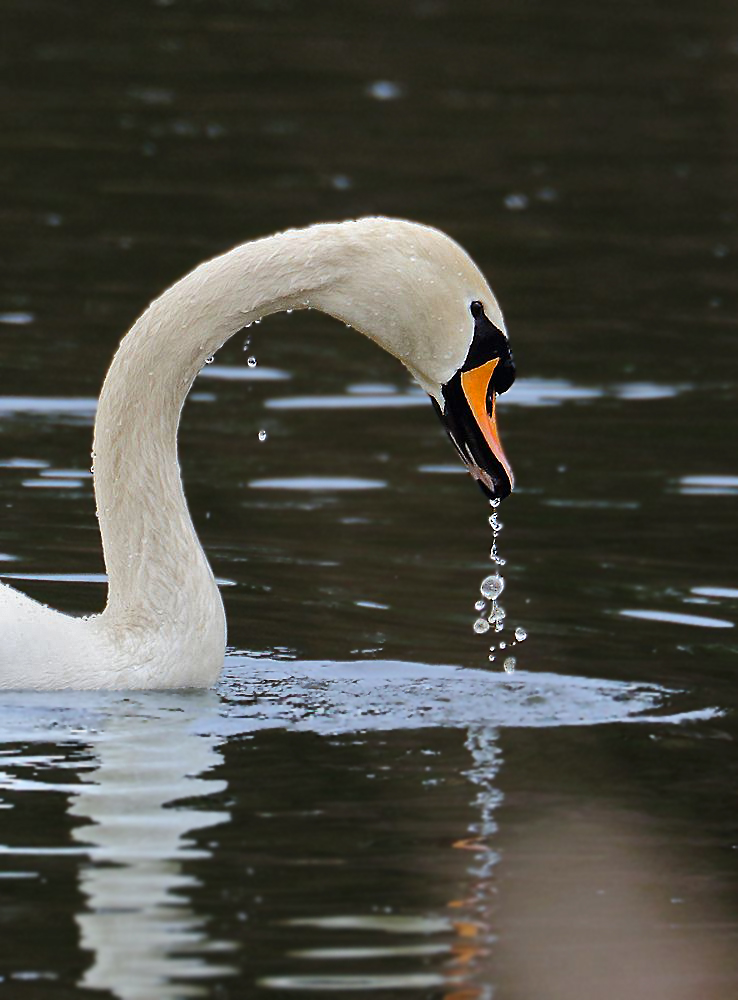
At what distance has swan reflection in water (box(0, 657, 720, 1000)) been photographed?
585 centimetres

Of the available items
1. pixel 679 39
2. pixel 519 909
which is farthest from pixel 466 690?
pixel 679 39

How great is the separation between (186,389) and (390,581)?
1.92 metres

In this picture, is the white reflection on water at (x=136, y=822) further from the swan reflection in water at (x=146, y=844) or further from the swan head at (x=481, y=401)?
the swan head at (x=481, y=401)

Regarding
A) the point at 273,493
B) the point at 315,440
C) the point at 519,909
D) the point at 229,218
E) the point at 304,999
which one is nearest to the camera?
the point at 304,999

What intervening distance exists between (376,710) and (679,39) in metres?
18.9

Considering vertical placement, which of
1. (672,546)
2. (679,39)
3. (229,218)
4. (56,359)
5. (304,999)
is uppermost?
(679,39)

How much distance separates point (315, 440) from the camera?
11.9 meters

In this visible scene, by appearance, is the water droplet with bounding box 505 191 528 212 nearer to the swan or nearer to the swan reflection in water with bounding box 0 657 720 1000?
the swan reflection in water with bounding box 0 657 720 1000

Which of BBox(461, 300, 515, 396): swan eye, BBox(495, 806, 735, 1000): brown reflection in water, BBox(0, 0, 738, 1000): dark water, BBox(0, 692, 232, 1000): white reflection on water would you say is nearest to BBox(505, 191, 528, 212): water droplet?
BBox(0, 0, 738, 1000): dark water

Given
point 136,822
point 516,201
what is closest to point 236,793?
point 136,822

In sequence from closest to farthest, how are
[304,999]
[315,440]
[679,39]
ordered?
[304,999] → [315,440] → [679,39]

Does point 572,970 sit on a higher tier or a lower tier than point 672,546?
lower

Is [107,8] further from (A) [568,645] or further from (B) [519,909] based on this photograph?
(B) [519,909]

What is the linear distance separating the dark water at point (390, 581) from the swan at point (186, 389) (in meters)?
0.17
